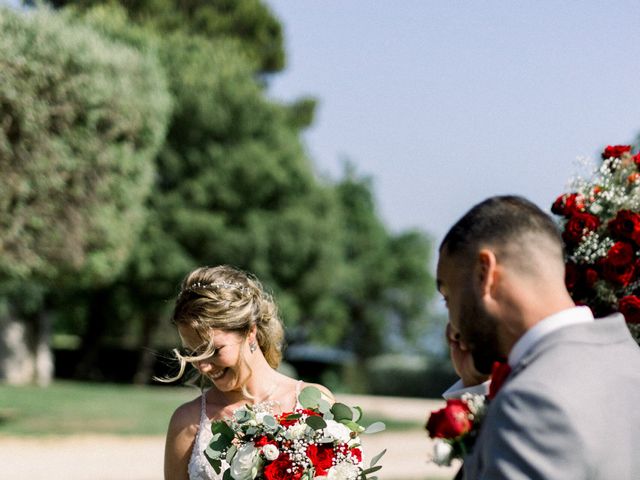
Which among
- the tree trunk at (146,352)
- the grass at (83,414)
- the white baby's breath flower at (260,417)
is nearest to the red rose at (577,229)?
the white baby's breath flower at (260,417)

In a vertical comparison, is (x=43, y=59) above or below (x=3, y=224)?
above

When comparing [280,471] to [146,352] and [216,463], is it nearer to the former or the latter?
[216,463]

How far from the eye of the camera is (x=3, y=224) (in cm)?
1698

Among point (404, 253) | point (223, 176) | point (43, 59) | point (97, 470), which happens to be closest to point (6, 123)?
point (43, 59)

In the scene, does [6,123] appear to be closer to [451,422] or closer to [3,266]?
[3,266]

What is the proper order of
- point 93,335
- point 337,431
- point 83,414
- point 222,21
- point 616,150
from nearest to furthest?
point 337,431, point 616,150, point 83,414, point 93,335, point 222,21

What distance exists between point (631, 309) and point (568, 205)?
0.70 m

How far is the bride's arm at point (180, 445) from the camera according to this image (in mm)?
4043

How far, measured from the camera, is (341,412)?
12.0ft

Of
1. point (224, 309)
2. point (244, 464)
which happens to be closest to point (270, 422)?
point (244, 464)

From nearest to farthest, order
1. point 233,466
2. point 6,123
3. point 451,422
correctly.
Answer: point 451,422, point 233,466, point 6,123

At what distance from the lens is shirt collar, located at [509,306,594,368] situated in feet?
6.59

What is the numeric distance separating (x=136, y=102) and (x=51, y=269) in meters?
3.98

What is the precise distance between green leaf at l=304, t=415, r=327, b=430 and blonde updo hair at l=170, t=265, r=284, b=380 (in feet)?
1.93
